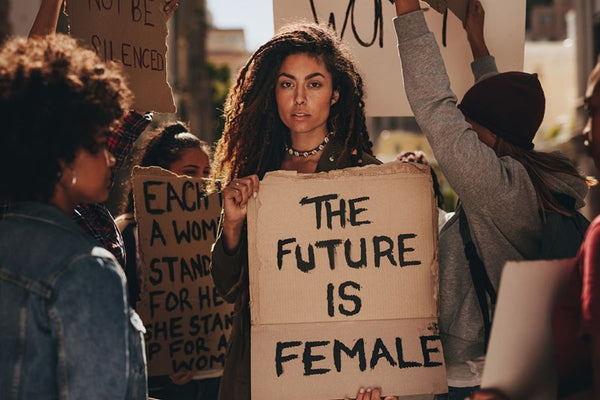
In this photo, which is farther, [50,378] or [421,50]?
[421,50]

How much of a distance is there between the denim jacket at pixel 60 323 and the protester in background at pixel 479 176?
43.8 inches

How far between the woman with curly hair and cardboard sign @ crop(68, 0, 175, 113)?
0.37 meters

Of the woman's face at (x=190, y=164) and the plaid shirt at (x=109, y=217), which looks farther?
the woman's face at (x=190, y=164)

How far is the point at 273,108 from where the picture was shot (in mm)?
3092

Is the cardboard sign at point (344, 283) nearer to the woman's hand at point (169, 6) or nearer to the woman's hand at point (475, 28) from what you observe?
the woman's hand at point (475, 28)

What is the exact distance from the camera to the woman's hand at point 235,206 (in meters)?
2.74

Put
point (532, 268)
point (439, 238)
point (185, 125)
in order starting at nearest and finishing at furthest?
point (532, 268) < point (439, 238) < point (185, 125)

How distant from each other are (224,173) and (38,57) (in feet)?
3.91

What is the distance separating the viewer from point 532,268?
6.67 ft

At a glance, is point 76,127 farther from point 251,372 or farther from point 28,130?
point 251,372

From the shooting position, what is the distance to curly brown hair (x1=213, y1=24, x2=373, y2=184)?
301 centimetres

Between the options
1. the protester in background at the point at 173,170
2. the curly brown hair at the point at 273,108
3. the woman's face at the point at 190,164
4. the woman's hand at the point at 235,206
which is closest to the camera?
the woman's hand at the point at 235,206

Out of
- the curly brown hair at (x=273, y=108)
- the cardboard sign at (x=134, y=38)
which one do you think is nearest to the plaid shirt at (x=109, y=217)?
the cardboard sign at (x=134, y=38)

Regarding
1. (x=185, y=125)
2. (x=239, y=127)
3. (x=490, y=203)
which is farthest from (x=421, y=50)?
(x=185, y=125)
